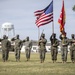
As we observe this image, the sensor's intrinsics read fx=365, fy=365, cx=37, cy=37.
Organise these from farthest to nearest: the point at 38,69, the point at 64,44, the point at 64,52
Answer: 1. the point at 64,52
2. the point at 64,44
3. the point at 38,69

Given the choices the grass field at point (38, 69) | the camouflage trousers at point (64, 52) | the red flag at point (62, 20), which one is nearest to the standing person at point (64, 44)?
the camouflage trousers at point (64, 52)

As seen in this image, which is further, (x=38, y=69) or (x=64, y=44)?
(x=64, y=44)

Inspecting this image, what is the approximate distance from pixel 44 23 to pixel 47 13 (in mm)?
903

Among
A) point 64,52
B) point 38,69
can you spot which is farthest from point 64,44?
point 38,69

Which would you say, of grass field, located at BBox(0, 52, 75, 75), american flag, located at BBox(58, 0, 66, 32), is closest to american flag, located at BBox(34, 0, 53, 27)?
american flag, located at BBox(58, 0, 66, 32)

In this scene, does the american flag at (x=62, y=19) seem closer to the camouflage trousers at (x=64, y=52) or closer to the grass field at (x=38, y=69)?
the camouflage trousers at (x=64, y=52)

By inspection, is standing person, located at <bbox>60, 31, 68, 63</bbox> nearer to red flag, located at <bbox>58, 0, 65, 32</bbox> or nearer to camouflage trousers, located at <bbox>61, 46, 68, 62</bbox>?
camouflage trousers, located at <bbox>61, 46, 68, 62</bbox>

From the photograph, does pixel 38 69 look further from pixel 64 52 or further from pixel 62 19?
pixel 62 19

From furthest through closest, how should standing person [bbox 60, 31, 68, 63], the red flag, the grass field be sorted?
1. the red flag
2. standing person [bbox 60, 31, 68, 63]
3. the grass field

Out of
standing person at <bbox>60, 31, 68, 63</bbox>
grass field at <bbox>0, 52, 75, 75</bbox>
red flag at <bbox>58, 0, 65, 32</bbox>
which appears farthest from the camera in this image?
red flag at <bbox>58, 0, 65, 32</bbox>

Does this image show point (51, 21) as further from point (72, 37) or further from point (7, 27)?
point (7, 27)

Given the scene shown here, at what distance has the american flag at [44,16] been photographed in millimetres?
26469

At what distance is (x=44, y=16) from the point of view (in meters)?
26.7

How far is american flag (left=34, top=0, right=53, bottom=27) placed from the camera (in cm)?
2647
